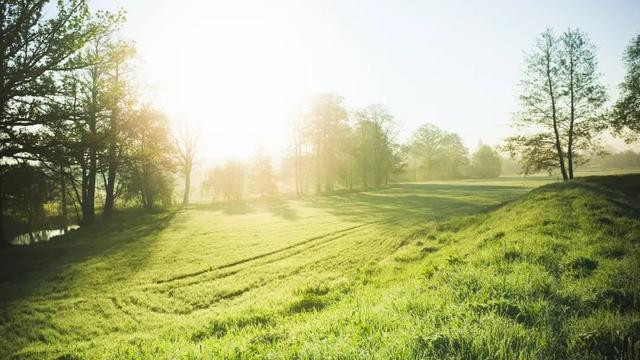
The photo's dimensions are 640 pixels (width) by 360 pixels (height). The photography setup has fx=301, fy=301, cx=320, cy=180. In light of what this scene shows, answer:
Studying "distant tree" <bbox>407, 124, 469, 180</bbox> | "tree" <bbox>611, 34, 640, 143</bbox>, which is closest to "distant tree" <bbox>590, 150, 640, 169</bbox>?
"distant tree" <bbox>407, 124, 469, 180</bbox>

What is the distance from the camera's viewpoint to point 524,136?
28031mm

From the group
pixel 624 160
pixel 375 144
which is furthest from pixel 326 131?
pixel 624 160

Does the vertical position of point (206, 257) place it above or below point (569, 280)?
below

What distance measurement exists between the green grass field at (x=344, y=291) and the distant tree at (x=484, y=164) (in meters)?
76.4

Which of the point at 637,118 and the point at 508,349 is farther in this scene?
the point at 637,118

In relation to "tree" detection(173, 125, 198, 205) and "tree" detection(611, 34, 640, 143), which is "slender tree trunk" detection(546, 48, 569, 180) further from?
"tree" detection(173, 125, 198, 205)

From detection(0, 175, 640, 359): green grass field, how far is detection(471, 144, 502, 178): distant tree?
76374 millimetres

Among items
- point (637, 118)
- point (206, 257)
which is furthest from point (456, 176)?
point (206, 257)

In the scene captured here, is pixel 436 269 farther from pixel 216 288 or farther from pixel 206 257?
pixel 206 257

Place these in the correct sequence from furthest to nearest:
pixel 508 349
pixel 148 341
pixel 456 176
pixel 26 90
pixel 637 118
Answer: pixel 456 176 → pixel 637 118 → pixel 26 90 → pixel 148 341 → pixel 508 349

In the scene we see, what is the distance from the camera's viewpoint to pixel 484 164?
93750mm

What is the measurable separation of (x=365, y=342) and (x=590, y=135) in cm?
3302

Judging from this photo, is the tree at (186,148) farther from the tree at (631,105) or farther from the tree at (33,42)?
the tree at (631,105)

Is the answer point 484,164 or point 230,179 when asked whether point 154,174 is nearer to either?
point 230,179
